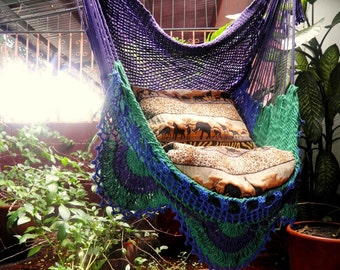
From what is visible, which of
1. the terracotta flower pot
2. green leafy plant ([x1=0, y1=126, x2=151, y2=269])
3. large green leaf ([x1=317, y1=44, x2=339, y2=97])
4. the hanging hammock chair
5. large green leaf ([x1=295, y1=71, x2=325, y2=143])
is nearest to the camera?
the hanging hammock chair

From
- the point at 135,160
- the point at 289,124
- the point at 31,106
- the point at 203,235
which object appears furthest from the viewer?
the point at 31,106

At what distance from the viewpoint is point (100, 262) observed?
3.79ft

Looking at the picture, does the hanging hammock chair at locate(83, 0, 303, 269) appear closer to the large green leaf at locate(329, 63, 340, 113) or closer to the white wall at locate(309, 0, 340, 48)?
the large green leaf at locate(329, 63, 340, 113)

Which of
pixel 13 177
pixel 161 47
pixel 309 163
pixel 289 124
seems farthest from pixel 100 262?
pixel 309 163

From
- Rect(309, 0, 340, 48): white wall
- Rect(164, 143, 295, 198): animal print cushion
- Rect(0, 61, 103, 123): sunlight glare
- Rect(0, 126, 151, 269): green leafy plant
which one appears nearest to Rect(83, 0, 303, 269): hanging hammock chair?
Rect(164, 143, 295, 198): animal print cushion

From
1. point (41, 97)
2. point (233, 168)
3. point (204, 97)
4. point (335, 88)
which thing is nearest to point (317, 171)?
point (335, 88)

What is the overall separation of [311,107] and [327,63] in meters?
0.28

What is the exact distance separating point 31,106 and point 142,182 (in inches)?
101

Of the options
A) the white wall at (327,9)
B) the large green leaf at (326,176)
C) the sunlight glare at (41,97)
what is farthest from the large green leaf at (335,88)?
the sunlight glare at (41,97)

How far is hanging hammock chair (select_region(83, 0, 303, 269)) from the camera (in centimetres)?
91

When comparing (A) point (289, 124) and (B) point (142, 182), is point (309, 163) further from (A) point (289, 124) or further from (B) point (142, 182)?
(B) point (142, 182)

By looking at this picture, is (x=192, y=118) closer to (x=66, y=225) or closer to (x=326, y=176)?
(x=66, y=225)

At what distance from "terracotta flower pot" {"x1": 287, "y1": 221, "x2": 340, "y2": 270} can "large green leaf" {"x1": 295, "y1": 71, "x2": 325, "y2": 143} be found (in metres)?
0.44

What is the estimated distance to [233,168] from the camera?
38.9 inches
